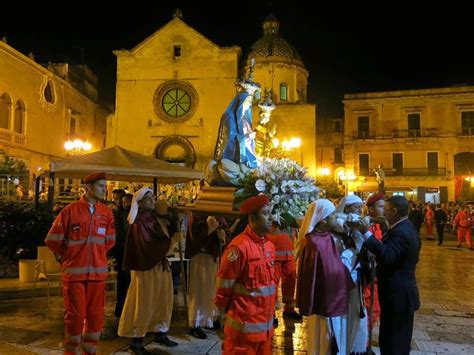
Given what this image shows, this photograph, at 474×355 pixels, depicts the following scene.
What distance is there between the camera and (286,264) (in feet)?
20.5

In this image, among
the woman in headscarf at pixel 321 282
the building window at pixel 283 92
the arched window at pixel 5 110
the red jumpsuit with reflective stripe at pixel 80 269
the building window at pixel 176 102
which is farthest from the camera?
the building window at pixel 283 92

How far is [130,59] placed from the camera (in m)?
30.3

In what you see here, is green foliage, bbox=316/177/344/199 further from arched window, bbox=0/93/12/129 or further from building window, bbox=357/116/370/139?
building window, bbox=357/116/370/139

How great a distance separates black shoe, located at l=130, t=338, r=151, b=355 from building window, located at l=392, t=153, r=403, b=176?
36189mm

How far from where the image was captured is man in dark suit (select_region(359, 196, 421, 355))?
3.90 m

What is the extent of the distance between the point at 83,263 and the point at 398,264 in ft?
10.4

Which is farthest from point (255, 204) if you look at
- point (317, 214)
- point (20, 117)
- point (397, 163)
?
point (397, 163)

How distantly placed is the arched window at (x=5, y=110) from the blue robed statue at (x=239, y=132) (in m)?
21.0

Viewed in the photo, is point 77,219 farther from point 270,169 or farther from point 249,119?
point 249,119

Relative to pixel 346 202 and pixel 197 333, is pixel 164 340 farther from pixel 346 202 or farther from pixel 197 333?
pixel 346 202

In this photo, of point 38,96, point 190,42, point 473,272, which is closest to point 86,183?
point 473,272

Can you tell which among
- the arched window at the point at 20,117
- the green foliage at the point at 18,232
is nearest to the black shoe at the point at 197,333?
the green foliage at the point at 18,232

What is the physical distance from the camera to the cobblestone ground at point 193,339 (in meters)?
5.10

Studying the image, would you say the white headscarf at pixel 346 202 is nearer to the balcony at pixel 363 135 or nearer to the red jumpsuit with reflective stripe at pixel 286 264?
the red jumpsuit with reflective stripe at pixel 286 264
